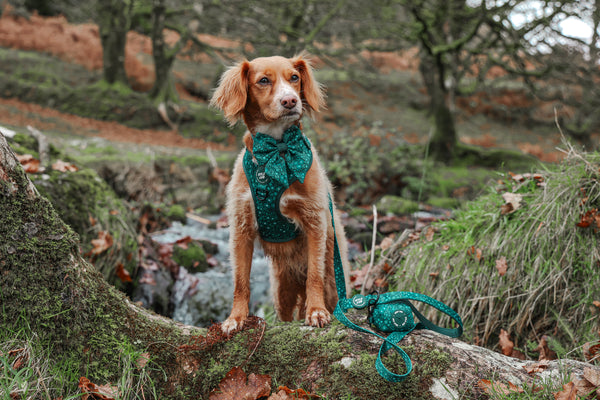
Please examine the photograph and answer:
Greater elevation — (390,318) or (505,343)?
(390,318)

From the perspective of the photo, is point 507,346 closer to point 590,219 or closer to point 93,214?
point 590,219

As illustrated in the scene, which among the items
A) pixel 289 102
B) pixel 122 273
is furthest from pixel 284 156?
pixel 122 273

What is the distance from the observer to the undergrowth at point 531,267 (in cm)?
294

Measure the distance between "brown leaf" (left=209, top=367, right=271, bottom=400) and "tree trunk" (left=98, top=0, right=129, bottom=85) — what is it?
44.9ft

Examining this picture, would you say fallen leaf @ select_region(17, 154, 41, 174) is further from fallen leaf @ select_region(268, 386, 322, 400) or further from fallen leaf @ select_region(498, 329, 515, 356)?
fallen leaf @ select_region(498, 329, 515, 356)

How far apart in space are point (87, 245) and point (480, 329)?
3418 mm

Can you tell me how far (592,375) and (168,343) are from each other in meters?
2.05

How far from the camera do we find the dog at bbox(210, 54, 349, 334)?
2.37 metres

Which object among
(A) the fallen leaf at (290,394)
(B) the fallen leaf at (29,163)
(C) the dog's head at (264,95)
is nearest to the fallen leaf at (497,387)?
(A) the fallen leaf at (290,394)

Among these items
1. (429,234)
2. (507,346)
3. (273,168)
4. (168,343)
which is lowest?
(507,346)

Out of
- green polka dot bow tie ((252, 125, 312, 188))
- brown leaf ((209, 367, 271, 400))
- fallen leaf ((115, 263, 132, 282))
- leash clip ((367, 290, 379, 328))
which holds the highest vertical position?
green polka dot bow tie ((252, 125, 312, 188))

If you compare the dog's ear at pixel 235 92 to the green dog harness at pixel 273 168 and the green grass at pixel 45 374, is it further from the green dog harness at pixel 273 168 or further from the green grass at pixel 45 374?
the green grass at pixel 45 374

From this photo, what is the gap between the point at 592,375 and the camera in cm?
187

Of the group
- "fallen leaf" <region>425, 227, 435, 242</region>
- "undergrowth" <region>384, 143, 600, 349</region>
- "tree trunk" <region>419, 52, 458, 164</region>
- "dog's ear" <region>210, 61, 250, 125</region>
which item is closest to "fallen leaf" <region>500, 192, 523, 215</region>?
"undergrowth" <region>384, 143, 600, 349</region>
